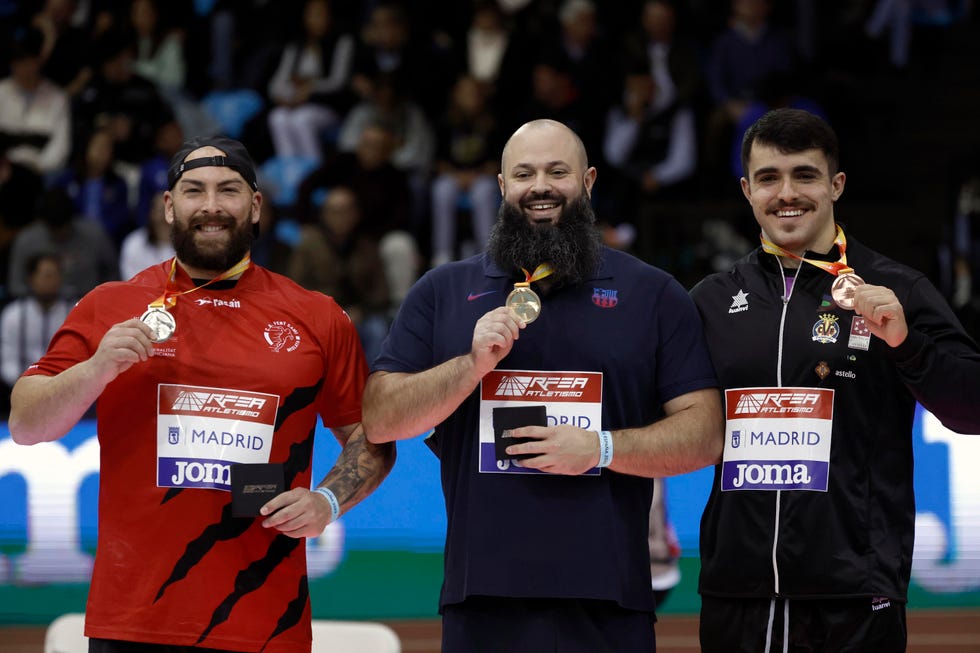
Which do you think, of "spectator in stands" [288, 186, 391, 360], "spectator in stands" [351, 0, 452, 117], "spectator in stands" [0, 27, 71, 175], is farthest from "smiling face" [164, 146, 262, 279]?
"spectator in stands" [0, 27, 71, 175]

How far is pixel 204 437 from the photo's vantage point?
4230mm

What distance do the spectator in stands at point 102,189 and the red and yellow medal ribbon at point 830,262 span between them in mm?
7943

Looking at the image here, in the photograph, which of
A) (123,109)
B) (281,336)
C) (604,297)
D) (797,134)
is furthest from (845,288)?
(123,109)

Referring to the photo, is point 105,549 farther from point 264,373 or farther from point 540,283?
point 540,283

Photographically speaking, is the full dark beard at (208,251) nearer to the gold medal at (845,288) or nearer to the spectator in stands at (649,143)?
the gold medal at (845,288)

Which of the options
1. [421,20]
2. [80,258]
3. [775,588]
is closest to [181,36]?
[421,20]

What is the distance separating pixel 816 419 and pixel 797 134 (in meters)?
0.95

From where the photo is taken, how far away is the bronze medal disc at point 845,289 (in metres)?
4.12

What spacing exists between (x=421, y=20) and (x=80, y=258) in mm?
4462

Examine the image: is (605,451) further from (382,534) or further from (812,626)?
(382,534)

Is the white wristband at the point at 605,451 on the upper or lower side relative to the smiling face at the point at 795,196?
lower

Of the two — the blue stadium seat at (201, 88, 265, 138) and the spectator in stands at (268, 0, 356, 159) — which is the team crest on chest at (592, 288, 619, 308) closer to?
the spectator in stands at (268, 0, 356, 159)

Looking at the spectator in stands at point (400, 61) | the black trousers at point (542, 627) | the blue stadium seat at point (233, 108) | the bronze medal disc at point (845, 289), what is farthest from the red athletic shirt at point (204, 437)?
the blue stadium seat at point (233, 108)

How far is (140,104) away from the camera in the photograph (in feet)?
39.7
